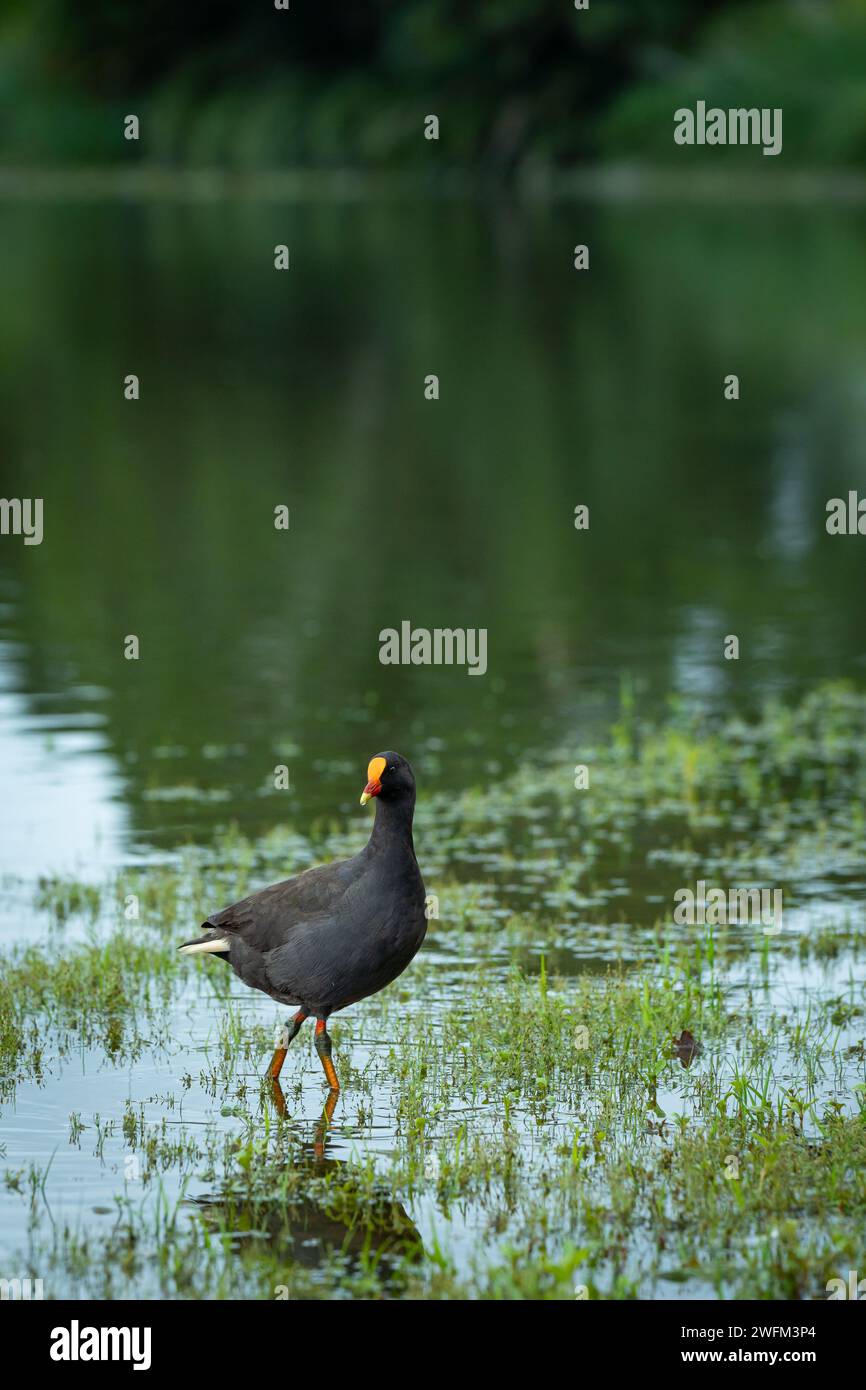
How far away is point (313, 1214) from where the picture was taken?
8.45 meters

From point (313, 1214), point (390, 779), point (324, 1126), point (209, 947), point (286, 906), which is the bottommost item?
point (313, 1214)

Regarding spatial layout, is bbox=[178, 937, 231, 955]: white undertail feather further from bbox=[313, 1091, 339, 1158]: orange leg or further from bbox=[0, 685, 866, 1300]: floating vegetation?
bbox=[313, 1091, 339, 1158]: orange leg

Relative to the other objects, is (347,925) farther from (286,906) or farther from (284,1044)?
(284,1044)

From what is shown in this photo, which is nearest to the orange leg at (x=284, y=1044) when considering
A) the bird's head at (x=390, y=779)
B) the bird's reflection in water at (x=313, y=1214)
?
the bird's reflection in water at (x=313, y=1214)

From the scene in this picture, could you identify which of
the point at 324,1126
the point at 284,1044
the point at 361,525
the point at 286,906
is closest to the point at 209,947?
the point at 286,906

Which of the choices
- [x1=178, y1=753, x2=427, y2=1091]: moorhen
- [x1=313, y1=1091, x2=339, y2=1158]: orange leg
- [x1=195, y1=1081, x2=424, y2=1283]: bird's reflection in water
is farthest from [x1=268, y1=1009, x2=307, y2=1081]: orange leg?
[x1=195, y1=1081, x2=424, y2=1283]: bird's reflection in water

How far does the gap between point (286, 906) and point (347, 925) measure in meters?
0.36

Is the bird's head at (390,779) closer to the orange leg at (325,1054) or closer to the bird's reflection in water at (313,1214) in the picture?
the orange leg at (325,1054)

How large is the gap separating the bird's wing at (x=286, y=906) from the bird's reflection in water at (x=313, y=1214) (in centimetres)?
96

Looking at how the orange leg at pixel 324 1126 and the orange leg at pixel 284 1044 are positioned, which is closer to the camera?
the orange leg at pixel 324 1126

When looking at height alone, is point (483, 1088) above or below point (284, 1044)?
below

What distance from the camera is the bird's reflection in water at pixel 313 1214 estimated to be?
26.6 feet

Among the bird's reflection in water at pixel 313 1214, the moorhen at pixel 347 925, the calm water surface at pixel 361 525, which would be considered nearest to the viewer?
the bird's reflection in water at pixel 313 1214
